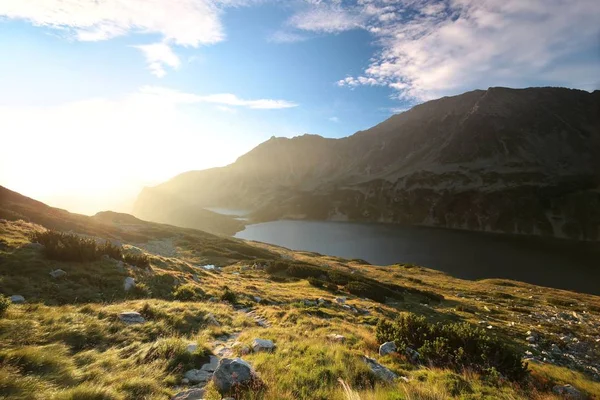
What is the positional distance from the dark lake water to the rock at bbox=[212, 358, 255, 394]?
79.5m

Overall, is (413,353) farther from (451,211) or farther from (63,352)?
(451,211)

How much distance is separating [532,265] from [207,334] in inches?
3903

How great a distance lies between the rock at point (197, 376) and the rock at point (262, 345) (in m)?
2.14

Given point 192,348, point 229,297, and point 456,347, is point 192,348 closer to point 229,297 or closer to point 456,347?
point 229,297

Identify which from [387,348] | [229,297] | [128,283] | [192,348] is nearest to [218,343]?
[192,348]

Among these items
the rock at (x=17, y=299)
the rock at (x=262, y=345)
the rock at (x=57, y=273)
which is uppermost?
→ the rock at (x=57, y=273)

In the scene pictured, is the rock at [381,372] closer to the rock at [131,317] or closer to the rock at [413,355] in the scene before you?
the rock at [413,355]

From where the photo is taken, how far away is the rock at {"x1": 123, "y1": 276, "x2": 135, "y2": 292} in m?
14.5

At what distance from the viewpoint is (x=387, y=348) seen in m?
10.9

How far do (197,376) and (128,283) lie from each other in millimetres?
10322

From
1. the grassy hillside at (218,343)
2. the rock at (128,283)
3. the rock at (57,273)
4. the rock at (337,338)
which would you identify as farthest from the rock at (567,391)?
the rock at (57,273)

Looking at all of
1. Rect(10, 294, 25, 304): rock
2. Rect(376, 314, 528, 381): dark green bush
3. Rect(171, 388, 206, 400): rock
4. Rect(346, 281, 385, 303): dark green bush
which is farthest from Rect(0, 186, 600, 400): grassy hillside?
Rect(346, 281, 385, 303): dark green bush

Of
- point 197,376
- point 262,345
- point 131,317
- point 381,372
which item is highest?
point 131,317

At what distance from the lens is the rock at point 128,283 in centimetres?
1452
